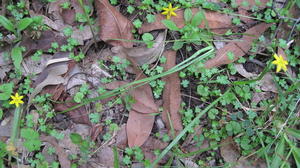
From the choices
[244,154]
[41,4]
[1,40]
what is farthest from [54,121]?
[244,154]

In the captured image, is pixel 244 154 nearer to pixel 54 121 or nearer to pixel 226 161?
pixel 226 161

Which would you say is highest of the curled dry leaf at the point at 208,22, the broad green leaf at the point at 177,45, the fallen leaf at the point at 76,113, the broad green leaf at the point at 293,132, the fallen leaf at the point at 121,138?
the curled dry leaf at the point at 208,22

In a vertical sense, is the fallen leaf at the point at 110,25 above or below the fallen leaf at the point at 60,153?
above

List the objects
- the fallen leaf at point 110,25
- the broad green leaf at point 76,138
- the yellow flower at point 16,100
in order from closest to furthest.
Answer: the broad green leaf at point 76,138
the yellow flower at point 16,100
the fallen leaf at point 110,25

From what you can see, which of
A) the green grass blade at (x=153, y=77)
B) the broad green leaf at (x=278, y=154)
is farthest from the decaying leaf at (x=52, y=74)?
Answer: the broad green leaf at (x=278, y=154)

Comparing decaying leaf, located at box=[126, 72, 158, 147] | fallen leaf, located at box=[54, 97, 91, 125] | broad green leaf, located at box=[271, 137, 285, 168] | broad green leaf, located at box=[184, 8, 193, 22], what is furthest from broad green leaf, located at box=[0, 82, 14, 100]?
broad green leaf, located at box=[271, 137, 285, 168]

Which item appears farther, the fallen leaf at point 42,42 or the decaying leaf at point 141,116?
the fallen leaf at point 42,42

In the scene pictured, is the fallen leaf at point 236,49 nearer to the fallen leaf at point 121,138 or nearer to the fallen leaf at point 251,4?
the fallen leaf at point 251,4
